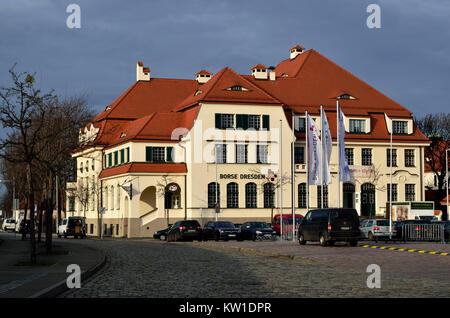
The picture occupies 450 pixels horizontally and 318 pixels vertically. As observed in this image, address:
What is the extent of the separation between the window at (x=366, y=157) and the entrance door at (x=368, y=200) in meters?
2.18

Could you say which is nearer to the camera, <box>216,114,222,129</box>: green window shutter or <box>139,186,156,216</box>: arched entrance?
<box>216,114,222,129</box>: green window shutter

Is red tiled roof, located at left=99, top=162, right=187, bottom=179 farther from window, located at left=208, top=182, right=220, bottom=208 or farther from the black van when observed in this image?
Result: the black van

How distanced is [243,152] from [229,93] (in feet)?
19.0

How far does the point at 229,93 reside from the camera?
236 feet

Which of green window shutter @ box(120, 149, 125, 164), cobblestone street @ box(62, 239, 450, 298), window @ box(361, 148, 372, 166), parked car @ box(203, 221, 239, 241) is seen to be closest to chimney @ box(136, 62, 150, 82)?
green window shutter @ box(120, 149, 125, 164)

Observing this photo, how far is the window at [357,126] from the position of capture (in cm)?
7725

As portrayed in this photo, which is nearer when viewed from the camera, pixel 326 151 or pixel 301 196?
pixel 326 151

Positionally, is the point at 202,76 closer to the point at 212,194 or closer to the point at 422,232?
the point at 212,194

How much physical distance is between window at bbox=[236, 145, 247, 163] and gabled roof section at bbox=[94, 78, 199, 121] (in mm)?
14724

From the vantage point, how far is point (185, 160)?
7294 centimetres

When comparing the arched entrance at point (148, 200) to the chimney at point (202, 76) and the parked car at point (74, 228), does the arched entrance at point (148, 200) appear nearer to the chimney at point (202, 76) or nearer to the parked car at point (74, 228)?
the parked car at point (74, 228)

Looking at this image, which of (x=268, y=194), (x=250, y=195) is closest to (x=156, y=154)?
(x=250, y=195)

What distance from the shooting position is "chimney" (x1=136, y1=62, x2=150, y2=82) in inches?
3406

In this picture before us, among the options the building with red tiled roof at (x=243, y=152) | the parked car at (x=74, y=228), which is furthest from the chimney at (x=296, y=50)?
the parked car at (x=74, y=228)
